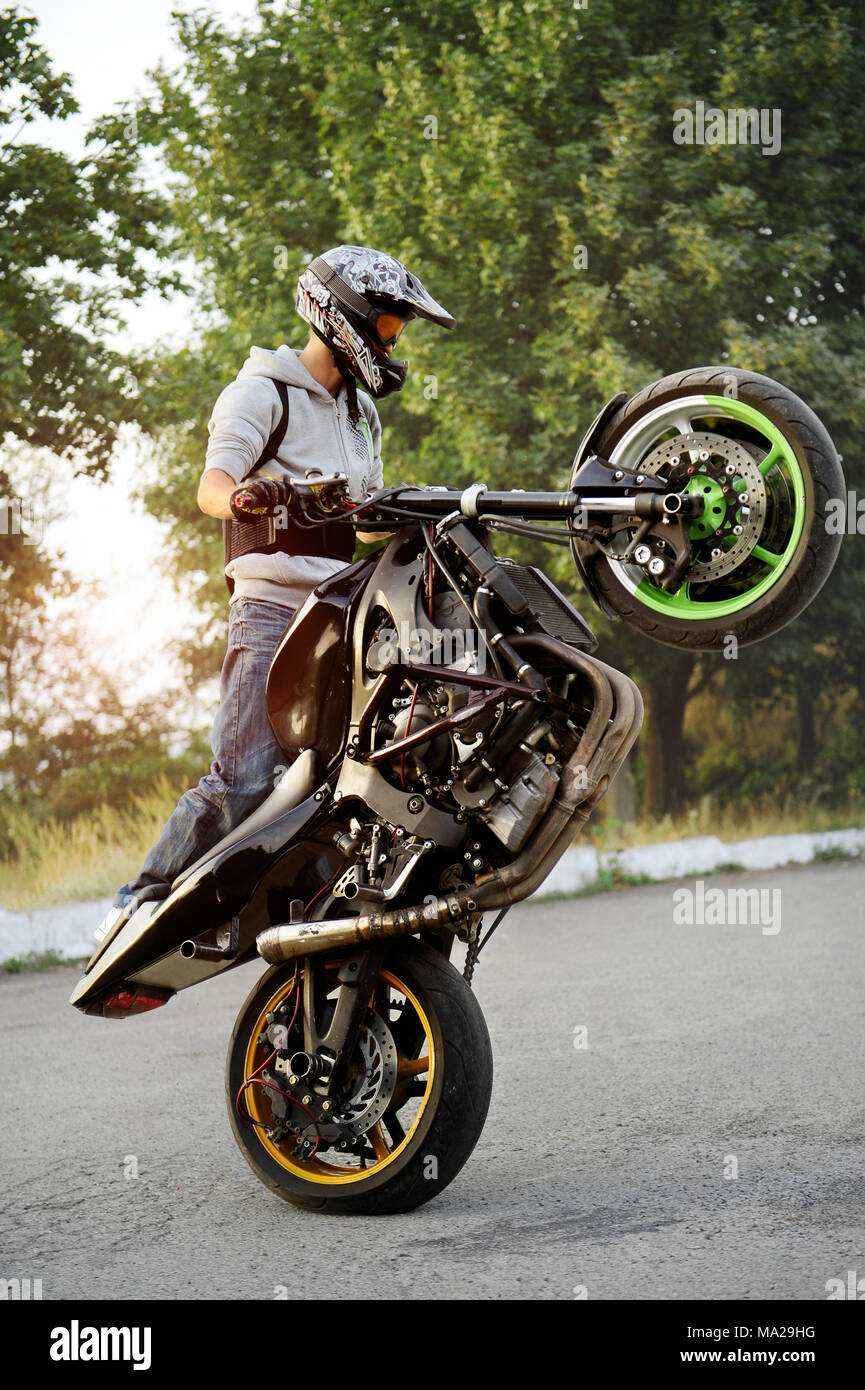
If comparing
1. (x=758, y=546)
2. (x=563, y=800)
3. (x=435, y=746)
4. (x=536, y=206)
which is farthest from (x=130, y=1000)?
(x=536, y=206)

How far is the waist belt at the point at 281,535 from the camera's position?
476cm

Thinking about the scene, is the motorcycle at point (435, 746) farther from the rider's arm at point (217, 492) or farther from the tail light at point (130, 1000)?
the rider's arm at point (217, 492)

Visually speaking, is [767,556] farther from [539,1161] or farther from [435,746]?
[539,1161]

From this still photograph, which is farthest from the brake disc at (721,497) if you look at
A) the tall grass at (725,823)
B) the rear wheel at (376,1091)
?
the tall grass at (725,823)

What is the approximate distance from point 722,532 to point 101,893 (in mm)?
8959

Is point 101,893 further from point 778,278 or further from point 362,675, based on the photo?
point 778,278

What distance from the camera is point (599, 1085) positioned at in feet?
19.9

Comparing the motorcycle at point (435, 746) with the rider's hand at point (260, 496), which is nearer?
the motorcycle at point (435, 746)

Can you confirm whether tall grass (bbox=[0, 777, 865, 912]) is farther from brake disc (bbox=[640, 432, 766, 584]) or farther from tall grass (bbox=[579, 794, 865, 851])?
brake disc (bbox=[640, 432, 766, 584])

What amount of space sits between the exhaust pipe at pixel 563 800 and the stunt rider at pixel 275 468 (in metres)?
0.81

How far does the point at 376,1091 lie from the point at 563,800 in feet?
3.38

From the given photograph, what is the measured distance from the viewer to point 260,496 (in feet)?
13.9

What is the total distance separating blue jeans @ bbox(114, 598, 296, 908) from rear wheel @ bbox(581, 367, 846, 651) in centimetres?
116
